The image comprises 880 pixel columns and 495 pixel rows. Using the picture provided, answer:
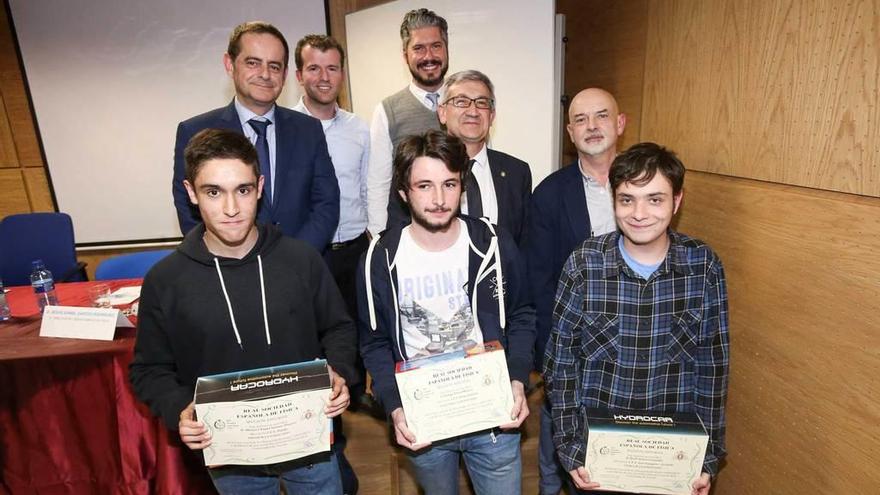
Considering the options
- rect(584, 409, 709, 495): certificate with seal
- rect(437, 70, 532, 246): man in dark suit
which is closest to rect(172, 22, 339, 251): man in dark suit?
rect(437, 70, 532, 246): man in dark suit

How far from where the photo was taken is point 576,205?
2029 millimetres

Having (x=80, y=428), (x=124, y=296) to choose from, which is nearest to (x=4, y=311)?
(x=124, y=296)

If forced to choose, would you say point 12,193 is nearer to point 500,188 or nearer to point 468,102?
point 468,102

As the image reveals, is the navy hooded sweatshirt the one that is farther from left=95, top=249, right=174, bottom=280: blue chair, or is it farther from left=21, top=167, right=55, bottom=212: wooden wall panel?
left=21, top=167, right=55, bottom=212: wooden wall panel

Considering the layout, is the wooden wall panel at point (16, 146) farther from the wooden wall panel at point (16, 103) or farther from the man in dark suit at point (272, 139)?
the man in dark suit at point (272, 139)

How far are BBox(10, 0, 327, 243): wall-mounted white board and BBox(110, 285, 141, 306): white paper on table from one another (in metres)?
2.11

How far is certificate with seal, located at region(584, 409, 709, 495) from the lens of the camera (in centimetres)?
135

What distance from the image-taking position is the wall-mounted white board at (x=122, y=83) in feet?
13.4


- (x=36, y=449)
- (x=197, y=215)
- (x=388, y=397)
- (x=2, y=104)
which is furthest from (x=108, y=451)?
(x=2, y=104)

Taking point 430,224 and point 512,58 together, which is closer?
point 430,224

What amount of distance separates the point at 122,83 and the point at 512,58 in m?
3.44

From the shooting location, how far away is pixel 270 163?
87.4 inches

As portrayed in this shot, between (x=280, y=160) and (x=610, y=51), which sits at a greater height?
(x=610, y=51)

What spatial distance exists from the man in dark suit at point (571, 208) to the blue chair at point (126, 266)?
2458 mm
